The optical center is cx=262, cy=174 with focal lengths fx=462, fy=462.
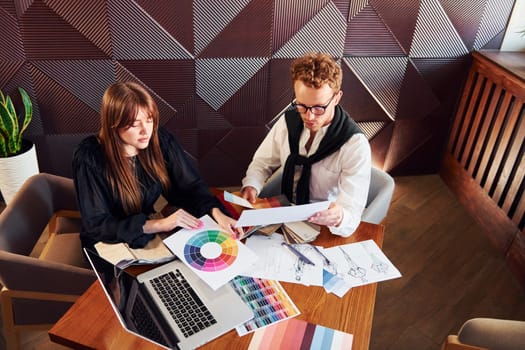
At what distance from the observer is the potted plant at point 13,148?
9.61 feet

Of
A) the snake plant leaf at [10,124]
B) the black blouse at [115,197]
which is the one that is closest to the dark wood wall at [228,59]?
the snake plant leaf at [10,124]

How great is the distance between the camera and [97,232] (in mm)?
1898

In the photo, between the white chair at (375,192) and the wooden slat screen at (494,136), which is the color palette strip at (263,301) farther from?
the wooden slat screen at (494,136)

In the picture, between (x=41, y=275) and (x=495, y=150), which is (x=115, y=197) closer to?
(x=41, y=275)

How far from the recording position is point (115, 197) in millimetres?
1993

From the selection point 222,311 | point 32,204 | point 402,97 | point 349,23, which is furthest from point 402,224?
point 32,204

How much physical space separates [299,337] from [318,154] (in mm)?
924

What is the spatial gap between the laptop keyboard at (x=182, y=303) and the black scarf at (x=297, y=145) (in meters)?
0.85

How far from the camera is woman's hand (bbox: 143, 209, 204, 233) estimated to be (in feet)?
5.96

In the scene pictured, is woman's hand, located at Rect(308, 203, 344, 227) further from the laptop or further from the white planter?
the white planter

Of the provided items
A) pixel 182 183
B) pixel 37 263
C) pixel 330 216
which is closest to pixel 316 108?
pixel 330 216

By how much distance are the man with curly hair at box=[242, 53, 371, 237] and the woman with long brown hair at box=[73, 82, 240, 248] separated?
302mm

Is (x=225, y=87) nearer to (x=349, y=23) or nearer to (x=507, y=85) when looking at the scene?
(x=349, y=23)

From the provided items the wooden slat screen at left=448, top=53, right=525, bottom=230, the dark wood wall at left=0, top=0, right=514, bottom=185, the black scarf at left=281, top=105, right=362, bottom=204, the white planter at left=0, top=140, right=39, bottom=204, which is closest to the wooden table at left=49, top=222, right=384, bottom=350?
the black scarf at left=281, top=105, right=362, bottom=204
